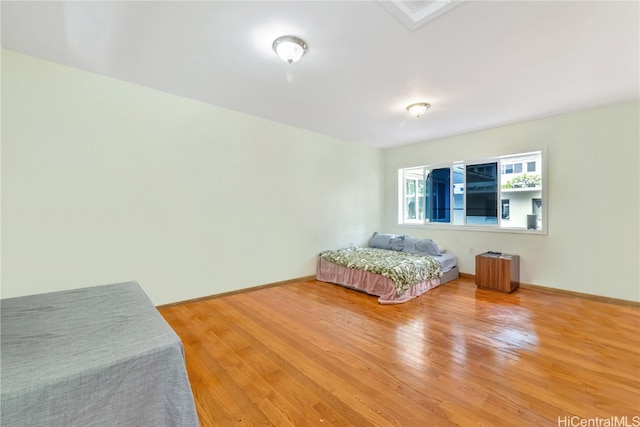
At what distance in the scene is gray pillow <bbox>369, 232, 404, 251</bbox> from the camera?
5195 mm

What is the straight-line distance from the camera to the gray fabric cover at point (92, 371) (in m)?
0.83

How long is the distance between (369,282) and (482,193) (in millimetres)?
2671

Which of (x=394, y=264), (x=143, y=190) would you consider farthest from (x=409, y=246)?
(x=143, y=190)

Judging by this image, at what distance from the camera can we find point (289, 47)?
218 cm

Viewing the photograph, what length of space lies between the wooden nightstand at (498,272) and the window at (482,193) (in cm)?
62

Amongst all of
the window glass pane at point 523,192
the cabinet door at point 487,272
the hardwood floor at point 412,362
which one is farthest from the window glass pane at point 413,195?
the hardwood floor at point 412,362

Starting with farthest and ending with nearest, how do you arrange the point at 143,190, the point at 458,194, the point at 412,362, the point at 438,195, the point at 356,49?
the point at 438,195
the point at 458,194
the point at 143,190
the point at 356,49
the point at 412,362

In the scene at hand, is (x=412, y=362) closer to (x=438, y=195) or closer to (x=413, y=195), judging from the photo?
(x=438, y=195)

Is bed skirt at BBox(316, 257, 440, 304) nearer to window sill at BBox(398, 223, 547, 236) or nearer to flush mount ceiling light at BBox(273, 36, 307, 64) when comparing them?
window sill at BBox(398, 223, 547, 236)

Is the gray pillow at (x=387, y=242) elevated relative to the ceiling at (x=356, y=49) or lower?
lower

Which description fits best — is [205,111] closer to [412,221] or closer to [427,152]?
[427,152]

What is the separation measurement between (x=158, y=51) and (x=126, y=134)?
1.12m

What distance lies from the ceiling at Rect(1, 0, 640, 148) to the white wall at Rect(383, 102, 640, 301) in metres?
0.41

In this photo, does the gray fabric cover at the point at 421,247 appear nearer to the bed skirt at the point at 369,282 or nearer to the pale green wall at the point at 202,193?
the pale green wall at the point at 202,193
